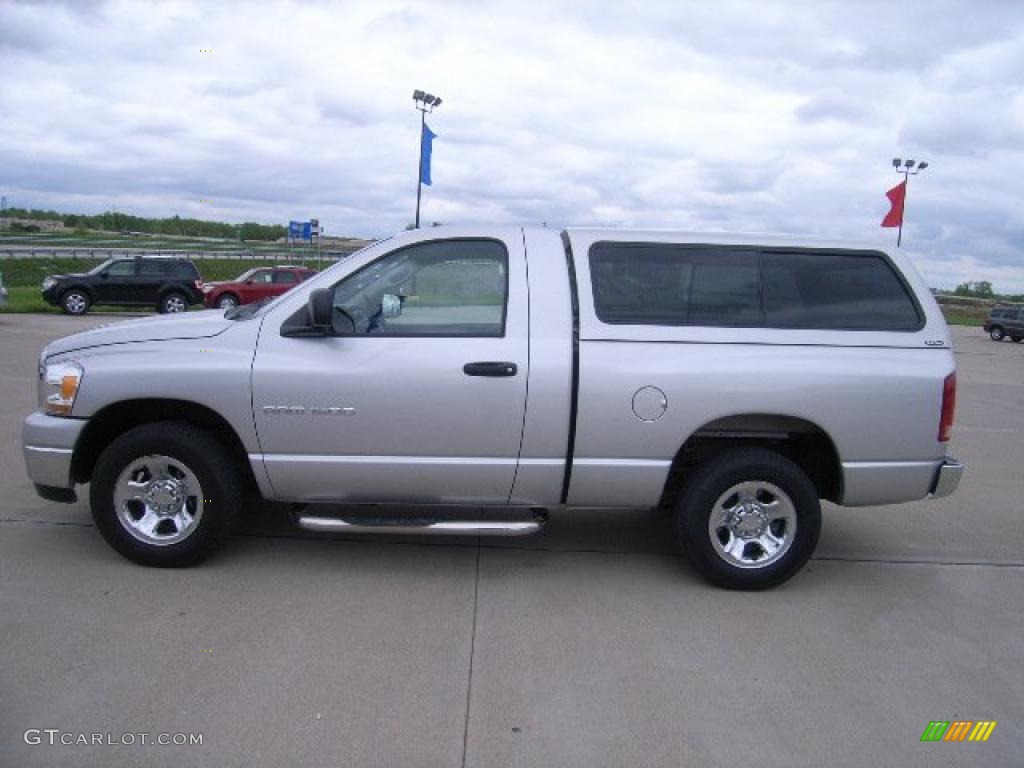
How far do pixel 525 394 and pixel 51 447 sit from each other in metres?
2.50

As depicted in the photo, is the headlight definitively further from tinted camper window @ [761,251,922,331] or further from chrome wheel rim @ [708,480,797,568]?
tinted camper window @ [761,251,922,331]

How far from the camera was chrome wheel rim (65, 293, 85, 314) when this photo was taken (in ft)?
80.0

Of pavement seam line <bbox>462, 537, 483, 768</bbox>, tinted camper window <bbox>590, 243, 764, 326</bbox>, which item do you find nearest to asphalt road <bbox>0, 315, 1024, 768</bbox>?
pavement seam line <bbox>462, 537, 483, 768</bbox>

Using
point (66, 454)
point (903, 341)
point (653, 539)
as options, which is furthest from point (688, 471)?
point (66, 454)

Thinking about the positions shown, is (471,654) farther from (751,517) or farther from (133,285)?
(133,285)

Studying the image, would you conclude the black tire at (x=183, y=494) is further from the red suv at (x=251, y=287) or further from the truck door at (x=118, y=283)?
the truck door at (x=118, y=283)

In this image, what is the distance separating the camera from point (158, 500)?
4684mm

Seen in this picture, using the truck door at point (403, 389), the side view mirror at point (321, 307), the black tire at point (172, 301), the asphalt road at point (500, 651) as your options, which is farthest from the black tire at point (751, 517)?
the black tire at point (172, 301)

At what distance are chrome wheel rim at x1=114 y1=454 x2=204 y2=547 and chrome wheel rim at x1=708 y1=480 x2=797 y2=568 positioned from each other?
9.06 feet

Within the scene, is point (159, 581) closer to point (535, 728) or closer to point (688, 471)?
point (535, 728)

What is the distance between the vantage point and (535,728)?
3316mm

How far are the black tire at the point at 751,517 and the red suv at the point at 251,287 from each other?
21892 millimetres

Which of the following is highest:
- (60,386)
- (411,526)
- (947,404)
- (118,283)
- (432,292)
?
(432,292)

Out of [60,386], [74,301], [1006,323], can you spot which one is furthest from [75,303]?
[1006,323]
